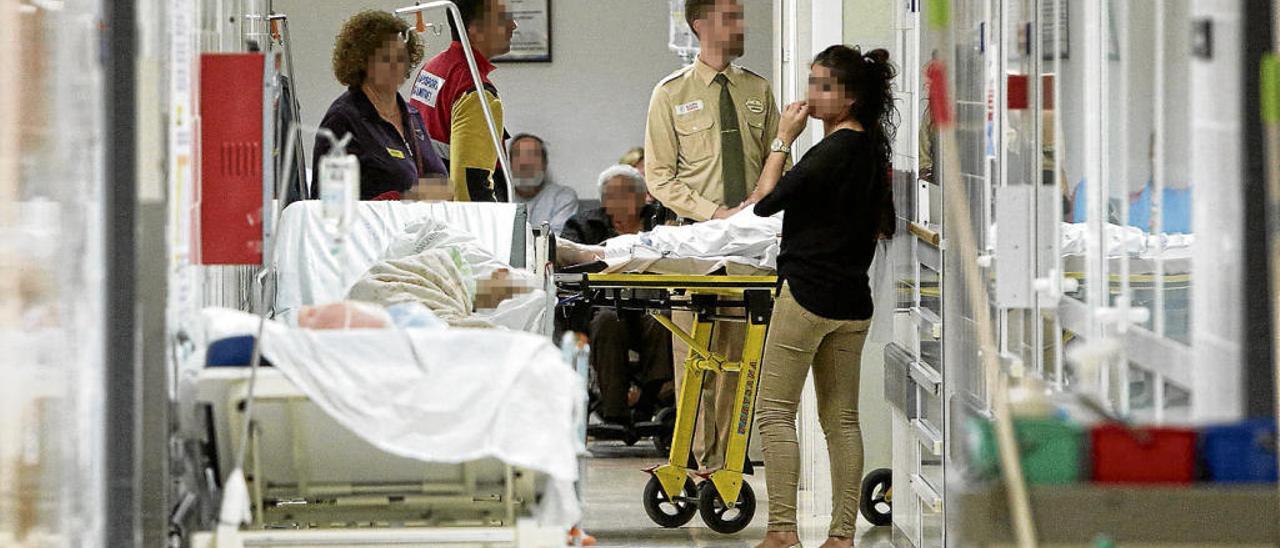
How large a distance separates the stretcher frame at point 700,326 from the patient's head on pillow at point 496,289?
1.92 feet

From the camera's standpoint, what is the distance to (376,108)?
4645 millimetres

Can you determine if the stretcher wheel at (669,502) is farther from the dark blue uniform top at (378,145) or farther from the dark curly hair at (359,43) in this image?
the dark curly hair at (359,43)

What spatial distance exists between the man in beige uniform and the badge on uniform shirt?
714mm

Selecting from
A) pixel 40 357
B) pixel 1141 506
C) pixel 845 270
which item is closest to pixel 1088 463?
pixel 1141 506

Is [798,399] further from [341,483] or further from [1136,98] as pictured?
[341,483]

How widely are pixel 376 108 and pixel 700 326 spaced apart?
1.26m

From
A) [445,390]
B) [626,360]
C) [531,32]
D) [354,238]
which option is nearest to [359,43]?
[354,238]

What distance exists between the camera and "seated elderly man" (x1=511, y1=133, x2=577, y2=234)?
7957 millimetres

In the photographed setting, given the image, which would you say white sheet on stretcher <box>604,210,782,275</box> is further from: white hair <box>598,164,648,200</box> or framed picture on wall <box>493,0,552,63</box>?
framed picture on wall <box>493,0,552,63</box>

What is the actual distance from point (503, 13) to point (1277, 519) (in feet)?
11.1

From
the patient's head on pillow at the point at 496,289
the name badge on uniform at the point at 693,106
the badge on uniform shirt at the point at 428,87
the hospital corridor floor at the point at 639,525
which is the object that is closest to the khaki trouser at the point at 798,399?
the hospital corridor floor at the point at 639,525

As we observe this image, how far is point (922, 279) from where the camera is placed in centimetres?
480

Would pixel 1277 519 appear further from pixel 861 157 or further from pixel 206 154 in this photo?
pixel 861 157

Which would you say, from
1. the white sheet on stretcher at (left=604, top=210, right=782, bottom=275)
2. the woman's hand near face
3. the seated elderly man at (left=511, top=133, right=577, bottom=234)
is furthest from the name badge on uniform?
the seated elderly man at (left=511, top=133, right=577, bottom=234)
